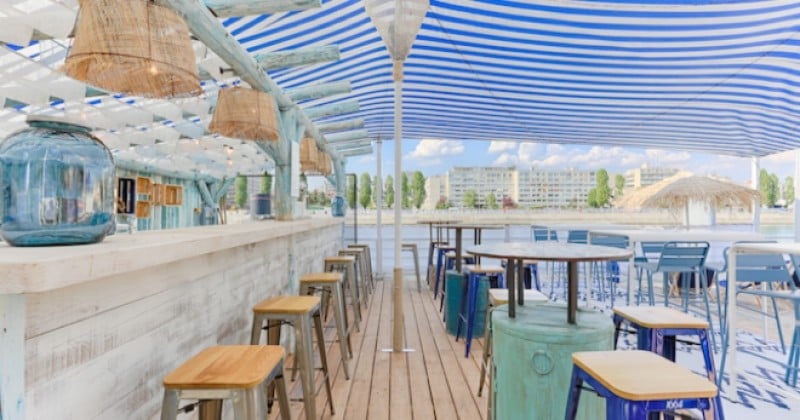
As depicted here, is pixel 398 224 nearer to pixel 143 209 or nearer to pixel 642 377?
pixel 642 377

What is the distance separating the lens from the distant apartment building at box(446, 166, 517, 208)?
92.9ft

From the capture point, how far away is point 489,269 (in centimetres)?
394

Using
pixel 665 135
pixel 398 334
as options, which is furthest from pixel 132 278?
pixel 665 135

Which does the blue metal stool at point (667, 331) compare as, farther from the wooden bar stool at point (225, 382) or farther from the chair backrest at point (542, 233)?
the chair backrest at point (542, 233)

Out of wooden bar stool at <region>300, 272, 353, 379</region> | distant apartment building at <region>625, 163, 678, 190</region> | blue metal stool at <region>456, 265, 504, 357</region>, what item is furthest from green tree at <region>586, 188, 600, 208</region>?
wooden bar stool at <region>300, 272, 353, 379</region>

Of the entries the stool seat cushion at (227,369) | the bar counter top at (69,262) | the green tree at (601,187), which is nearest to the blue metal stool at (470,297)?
the stool seat cushion at (227,369)

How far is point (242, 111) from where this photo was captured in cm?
295

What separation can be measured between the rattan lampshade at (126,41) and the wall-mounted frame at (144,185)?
1032 cm

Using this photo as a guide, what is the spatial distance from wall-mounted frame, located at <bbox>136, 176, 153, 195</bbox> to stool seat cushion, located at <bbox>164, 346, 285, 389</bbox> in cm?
1107

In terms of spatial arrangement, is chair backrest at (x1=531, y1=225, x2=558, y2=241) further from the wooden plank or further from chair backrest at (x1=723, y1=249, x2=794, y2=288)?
chair backrest at (x1=723, y1=249, x2=794, y2=288)

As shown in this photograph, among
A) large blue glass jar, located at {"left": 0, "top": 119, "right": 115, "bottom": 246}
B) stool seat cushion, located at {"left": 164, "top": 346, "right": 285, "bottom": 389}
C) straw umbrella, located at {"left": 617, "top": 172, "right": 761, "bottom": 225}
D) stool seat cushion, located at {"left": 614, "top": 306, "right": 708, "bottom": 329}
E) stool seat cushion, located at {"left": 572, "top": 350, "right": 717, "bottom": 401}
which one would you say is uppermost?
straw umbrella, located at {"left": 617, "top": 172, "right": 761, "bottom": 225}

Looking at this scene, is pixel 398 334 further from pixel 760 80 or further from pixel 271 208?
pixel 760 80

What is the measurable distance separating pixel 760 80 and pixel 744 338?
2.48 m

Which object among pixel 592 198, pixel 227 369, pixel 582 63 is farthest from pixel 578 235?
pixel 592 198
